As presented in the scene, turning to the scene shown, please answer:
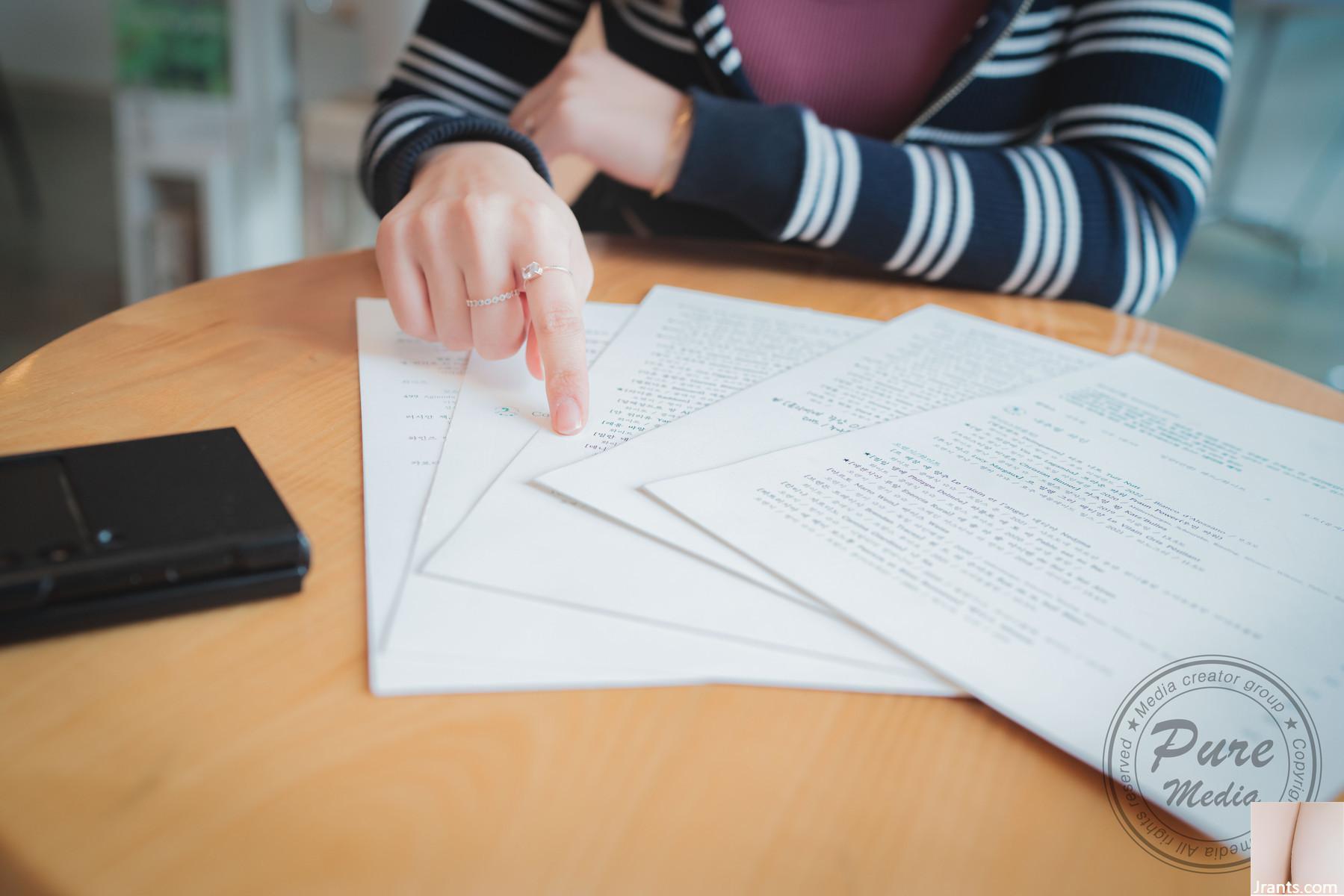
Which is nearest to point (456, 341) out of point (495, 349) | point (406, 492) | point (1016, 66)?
point (495, 349)

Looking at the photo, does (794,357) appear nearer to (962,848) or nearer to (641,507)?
(641,507)

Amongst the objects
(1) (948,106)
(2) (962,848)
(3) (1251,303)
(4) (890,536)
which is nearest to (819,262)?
(1) (948,106)

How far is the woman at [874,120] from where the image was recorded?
0.60m

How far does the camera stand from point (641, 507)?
32 centimetres

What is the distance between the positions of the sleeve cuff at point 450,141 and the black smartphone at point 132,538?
31 centimetres

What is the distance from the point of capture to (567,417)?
0.37 meters

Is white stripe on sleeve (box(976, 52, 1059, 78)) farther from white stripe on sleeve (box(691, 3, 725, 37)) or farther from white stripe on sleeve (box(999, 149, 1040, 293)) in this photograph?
white stripe on sleeve (box(691, 3, 725, 37))

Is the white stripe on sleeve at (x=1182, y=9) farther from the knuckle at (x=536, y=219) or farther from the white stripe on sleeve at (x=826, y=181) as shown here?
the knuckle at (x=536, y=219)

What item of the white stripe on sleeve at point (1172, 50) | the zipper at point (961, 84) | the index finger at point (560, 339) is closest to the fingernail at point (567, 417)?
the index finger at point (560, 339)

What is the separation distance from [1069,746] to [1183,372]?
1.30 feet

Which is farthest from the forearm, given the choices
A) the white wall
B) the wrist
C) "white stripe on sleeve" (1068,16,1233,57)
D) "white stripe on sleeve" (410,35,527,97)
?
the white wall

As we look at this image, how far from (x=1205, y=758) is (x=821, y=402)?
0.78ft

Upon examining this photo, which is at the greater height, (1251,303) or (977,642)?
(977,642)

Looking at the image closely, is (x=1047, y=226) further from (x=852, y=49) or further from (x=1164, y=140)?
(x=852, y=49)
